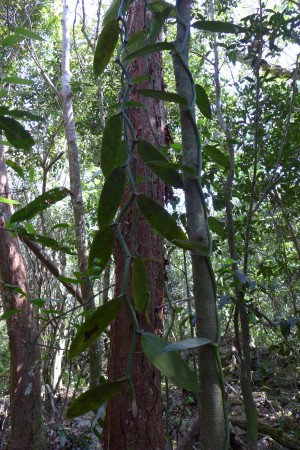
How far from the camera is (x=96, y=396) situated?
1.51 ft

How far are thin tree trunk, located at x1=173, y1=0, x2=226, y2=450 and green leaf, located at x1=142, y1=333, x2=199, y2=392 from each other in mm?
32

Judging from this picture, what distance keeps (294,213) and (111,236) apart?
3550 millimetres

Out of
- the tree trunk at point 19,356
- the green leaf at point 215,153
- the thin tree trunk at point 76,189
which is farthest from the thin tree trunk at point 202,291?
the thin tree trunk at point 76,189

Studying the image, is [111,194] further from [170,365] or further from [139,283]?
[170,365]

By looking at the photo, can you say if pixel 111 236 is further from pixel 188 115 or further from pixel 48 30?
pixel 48 30

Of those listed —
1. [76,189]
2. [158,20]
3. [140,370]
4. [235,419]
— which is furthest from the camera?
[76,189]

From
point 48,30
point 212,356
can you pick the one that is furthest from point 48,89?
point 212,356

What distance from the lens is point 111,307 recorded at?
1.64ft

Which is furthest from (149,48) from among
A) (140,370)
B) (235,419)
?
(235,419)

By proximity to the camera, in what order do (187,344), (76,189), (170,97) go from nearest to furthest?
(187,344) < (170,97) < (76,189)

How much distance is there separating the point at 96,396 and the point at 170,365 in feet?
0.29

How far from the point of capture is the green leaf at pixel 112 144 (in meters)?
0.57

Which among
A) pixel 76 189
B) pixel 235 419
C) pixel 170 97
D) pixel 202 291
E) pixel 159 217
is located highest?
pixel 76 189

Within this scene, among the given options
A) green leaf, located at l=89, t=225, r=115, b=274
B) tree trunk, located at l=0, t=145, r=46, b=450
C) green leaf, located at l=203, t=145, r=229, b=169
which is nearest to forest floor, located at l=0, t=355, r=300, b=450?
tree trunk, located at l=0, t=145, r=46, b=450
